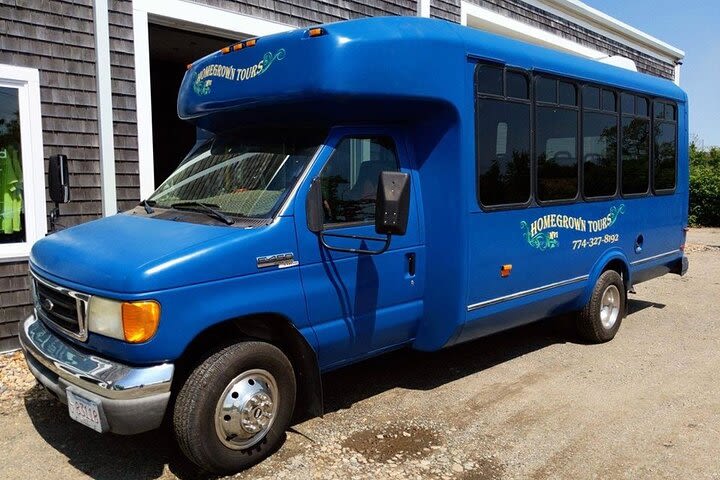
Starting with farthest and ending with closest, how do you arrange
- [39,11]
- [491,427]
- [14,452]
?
[39,11] < [491,427] < [14,452]

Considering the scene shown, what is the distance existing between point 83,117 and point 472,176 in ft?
14.2

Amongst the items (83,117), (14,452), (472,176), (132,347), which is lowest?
(14,452)

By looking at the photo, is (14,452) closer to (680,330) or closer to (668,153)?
(680,330)

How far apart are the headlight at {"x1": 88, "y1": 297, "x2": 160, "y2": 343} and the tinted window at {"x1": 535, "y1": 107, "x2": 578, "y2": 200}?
11.4 feet

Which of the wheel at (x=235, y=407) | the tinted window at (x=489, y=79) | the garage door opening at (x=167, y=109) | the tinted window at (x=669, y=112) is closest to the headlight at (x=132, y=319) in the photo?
the wheel at (x=235, y=407)

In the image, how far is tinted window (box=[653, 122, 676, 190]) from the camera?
22.6 feet

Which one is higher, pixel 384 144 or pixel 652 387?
pixel 384 144

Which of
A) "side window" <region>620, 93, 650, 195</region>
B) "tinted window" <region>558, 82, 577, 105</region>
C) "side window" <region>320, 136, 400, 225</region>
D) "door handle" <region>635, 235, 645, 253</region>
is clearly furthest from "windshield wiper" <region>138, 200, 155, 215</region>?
"door handle" <region>635, 235, 645, 253</region>

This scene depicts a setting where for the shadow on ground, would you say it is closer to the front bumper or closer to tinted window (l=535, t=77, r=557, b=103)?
the front bumper

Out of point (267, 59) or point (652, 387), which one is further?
point (652, 387)

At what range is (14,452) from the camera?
13.0 feet

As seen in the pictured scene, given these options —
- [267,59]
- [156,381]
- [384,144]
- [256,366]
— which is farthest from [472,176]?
[156,381]

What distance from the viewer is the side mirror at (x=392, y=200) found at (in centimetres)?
355

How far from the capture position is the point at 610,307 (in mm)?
Result: 6375
